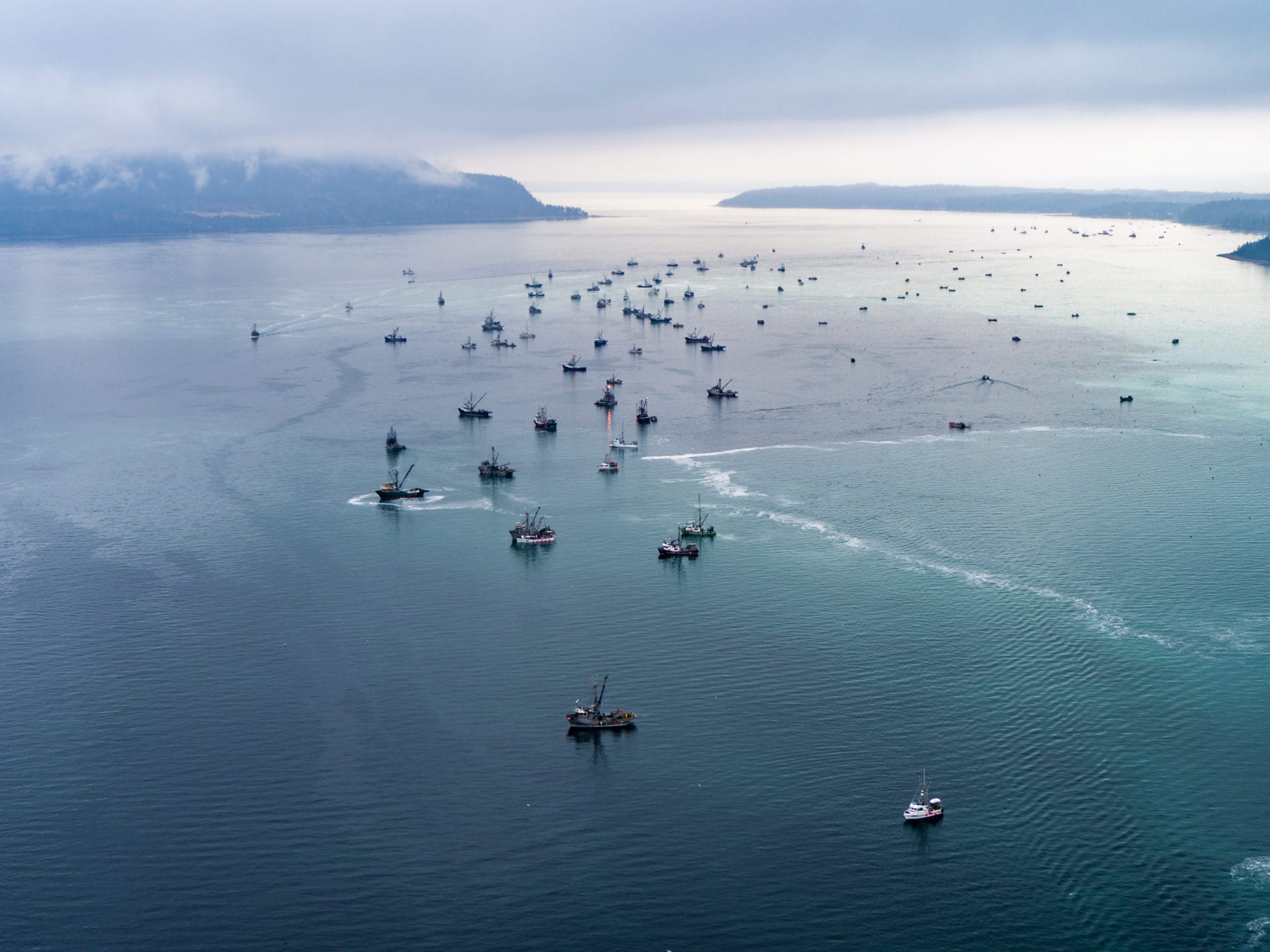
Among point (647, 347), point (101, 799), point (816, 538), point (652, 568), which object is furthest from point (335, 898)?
point (647, 347)

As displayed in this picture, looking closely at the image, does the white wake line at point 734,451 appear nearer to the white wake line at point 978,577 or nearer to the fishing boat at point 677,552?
the white wake line at point 978,577

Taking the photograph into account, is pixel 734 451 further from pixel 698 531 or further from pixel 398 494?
pixel 398 494

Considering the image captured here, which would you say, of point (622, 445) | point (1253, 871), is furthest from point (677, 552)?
point (1253, 871)

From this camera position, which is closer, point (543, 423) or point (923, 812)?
point (923, 812)

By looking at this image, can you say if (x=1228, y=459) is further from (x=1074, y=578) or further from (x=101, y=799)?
(x=101, y=799)

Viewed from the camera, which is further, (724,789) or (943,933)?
(724,789)

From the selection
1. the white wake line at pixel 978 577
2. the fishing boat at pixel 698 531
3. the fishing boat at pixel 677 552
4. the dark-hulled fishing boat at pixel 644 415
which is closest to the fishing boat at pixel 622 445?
the dark-hulled fishing boat at pixel 644 415
